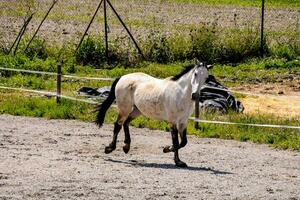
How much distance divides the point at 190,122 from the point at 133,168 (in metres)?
5.19

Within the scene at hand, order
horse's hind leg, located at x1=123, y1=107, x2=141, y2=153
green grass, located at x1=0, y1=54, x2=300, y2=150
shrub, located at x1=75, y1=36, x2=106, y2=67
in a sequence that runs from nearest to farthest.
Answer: horse's hind leg, located at x1=123, y1=107, x2=141, y2=153, green grass, located at x1=0, y1=54, x2=300, y2=150, shrub, located at x1=75, y1=36, x2=106, y2=67

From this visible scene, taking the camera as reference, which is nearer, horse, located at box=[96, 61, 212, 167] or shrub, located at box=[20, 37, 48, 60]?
horse, located at box=[96, 61, 212, 167]

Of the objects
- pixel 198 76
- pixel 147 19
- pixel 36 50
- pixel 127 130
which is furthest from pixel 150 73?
pixel 147 19

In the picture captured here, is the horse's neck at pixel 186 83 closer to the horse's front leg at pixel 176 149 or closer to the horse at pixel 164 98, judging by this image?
the horse at pixel 164 98

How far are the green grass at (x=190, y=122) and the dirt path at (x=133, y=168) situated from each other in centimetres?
40

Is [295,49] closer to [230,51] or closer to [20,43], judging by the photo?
[230,51]

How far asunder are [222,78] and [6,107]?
7.26m

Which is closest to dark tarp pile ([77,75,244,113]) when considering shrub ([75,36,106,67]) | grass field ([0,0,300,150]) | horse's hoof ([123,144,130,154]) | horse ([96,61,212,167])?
grass field ([0,0,300,150])

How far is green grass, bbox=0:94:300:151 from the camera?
18.0m

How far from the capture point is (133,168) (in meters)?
14.8

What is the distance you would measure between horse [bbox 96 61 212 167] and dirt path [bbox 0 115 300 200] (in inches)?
22.8

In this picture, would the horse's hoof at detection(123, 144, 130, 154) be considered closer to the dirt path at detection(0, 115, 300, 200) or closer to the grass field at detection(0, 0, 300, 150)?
the dirt path at detection(0, 115, 300, 200)

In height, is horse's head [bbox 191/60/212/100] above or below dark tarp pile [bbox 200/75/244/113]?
above

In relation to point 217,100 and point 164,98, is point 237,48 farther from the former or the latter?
point 164,98
